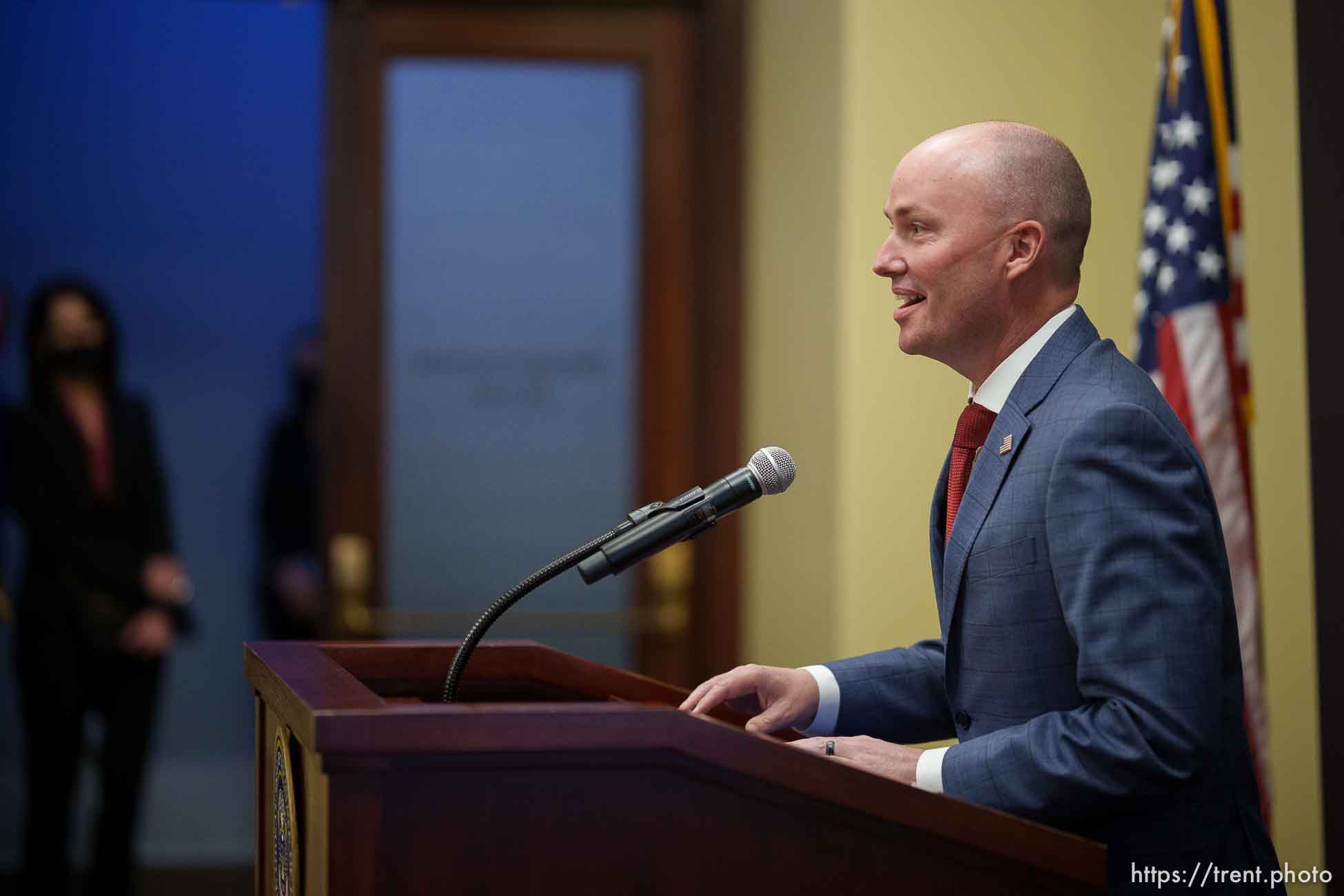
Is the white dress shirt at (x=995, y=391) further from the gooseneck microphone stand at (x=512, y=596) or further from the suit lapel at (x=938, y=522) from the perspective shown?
the gooseneck microphone stand at (x=512, y=596)

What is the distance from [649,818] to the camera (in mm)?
1114

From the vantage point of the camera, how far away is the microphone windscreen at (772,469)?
1389 millimetres

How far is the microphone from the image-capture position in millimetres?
1291

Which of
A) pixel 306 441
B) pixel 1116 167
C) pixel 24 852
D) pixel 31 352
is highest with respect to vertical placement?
pixel 1116 167

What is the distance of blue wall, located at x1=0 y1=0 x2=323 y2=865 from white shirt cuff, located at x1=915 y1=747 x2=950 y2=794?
18.5ft

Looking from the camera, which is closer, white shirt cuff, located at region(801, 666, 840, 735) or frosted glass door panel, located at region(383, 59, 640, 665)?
white shirt cuff, located at region(801, 666, 840, 735)

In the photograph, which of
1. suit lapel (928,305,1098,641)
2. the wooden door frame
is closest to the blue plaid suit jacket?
suit lapel (928,305,1098,641)

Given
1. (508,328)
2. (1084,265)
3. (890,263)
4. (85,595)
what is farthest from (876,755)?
(85,595)

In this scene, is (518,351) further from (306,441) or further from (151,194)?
(151,194)

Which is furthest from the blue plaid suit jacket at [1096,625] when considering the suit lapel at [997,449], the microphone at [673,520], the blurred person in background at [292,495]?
the blurred person in background at [292,495]

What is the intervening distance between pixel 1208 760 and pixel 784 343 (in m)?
2.34

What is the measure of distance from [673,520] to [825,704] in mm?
381

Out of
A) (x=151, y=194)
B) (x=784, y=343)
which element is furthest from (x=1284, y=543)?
(x=151, y=194)

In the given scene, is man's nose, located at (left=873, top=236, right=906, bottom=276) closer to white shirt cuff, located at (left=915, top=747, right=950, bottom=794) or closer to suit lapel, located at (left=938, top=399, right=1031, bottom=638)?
suit lapel, located at (left=938, top=399, right=1031, bottom=638)
